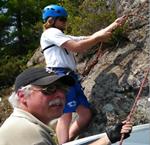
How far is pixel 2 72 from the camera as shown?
736 inches

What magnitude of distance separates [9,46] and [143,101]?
19.0m

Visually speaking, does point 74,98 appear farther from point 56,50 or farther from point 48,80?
point 48,80

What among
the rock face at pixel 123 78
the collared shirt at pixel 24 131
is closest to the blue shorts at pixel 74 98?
the rock face at pixel 123 78

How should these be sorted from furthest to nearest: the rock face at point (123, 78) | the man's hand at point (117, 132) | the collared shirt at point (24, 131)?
1. the rock face at point (123, 78)
2. the man's hand at point (117, 132)
3. the collared shirt at point (24, 131)

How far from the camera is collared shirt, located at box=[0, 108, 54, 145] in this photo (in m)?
2.73

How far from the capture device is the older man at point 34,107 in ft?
8.99

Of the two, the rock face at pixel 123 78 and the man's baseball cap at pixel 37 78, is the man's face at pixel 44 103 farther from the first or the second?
the rock face at pixel 123 78

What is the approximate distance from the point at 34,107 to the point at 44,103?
0.06 meters

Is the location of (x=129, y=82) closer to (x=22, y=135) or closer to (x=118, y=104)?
(x=118, y=104)

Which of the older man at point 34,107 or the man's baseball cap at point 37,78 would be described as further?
the man's baseball cap at point 37,78

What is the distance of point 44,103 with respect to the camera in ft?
9.65

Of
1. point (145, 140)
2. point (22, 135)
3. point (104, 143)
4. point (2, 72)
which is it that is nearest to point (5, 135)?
point (22, 135)

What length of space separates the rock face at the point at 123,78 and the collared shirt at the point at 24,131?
3471 mm

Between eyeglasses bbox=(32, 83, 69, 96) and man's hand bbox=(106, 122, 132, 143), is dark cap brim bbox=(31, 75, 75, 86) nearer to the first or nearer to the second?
eyeglasses bbox=(32, 83, 69, 96)
